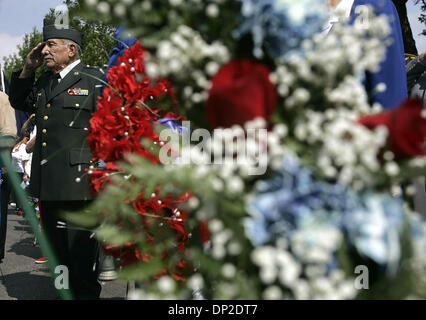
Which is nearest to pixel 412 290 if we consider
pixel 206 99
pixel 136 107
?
pixel 206 99

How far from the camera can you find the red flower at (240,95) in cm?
106

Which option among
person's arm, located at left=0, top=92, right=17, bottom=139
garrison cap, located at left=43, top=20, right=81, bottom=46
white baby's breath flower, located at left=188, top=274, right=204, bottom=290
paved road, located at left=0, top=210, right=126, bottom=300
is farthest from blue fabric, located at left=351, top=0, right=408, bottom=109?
person's arm, located at left=0, top=92, right=17, bottom=139

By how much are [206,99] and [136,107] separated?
3.52 feet

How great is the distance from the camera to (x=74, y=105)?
4.64 metres

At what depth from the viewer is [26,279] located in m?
6.00

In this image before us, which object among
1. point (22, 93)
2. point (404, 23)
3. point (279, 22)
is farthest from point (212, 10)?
point (404, 23)

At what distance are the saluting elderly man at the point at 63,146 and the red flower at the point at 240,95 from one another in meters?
3.35

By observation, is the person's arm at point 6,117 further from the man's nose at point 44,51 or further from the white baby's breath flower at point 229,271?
the white baby's breath flower at point 229,271

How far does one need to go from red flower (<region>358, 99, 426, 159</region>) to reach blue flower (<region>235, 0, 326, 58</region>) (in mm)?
231

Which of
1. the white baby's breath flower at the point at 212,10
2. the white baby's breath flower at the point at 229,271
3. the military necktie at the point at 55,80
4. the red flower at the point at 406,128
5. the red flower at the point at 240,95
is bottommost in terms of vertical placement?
the white baby's breath flower at the point at 229,271

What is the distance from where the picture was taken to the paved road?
5273mm

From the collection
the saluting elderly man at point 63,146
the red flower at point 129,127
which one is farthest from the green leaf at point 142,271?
the saluting elderly man at point 63,146

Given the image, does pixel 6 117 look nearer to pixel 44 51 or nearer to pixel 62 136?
pixel 44 51

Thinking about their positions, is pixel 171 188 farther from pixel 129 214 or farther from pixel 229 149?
pixel 129 214
